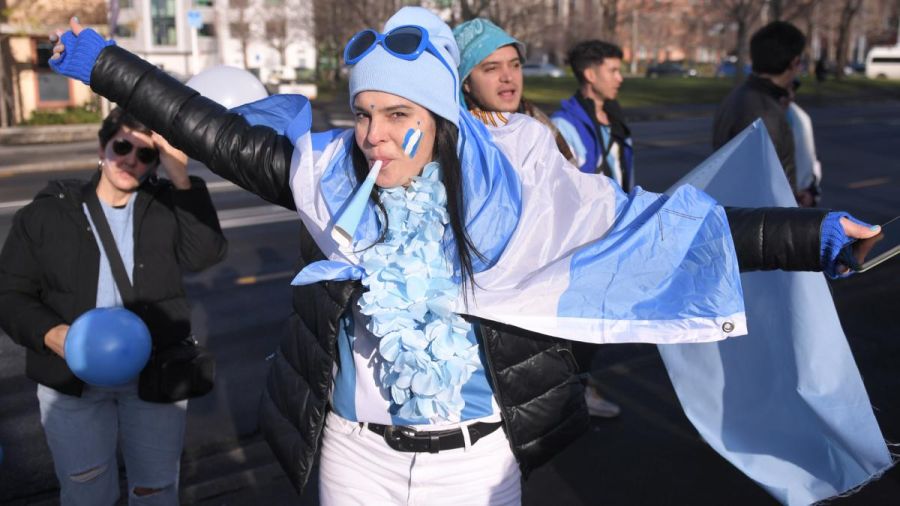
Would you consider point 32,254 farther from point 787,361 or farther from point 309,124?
point 787,361

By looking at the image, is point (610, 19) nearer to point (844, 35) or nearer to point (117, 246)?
point (844, 35)

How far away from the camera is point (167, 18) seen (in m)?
62.7

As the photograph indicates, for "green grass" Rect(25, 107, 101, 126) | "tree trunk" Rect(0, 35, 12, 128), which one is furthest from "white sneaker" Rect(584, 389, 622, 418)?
"green grass" Rect(25, 107, 101, 126)

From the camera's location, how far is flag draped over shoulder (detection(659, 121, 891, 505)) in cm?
275

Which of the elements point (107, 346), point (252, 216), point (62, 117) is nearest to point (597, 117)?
point (107, 346)

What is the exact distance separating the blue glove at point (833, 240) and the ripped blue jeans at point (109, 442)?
2212mm

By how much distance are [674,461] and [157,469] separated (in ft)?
8.03

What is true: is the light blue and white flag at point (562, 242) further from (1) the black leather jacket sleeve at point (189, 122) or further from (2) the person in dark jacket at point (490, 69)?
(2) the person in dark jacket at point (490, 69)

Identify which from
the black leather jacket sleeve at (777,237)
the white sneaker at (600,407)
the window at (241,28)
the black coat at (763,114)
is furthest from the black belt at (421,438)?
the window at (241,28)

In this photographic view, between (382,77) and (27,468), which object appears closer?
(382,77)

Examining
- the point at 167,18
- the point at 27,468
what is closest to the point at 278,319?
the point at 27,468

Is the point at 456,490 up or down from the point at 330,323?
down

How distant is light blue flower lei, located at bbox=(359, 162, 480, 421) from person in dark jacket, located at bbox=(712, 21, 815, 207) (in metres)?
2.80

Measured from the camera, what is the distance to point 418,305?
6.87ft
